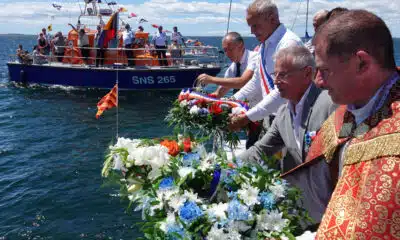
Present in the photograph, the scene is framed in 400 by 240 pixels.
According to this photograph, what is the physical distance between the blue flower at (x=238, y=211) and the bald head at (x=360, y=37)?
2.61ft

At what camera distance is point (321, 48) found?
1.48 metres

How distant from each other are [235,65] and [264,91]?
3.95 ft

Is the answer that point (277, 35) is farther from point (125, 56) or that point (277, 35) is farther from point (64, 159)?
point (125, 56)

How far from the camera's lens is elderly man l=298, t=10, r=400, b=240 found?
1253 millimetres

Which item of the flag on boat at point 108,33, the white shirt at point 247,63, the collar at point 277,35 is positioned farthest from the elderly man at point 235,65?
the flag on boat at point 108,33

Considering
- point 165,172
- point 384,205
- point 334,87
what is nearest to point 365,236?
point 384,205

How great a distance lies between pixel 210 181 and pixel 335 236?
77 centimetres

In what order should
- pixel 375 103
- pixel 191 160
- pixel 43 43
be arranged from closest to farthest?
pixel 375 103
pixel 191 160
pixel 43 43

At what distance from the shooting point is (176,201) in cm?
189

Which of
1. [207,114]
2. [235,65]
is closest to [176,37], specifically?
[235,65]

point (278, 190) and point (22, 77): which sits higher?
point (278, 190)

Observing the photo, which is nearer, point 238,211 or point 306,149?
point 238,211

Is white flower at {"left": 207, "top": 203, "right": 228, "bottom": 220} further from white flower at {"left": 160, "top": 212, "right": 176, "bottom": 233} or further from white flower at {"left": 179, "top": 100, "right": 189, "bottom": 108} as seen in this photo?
white flower at {"left": 179, "top": 100, "right": 189, "bottom": 108}

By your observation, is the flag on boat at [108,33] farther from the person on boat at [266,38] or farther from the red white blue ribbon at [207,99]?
the person on boat at [266,38]
